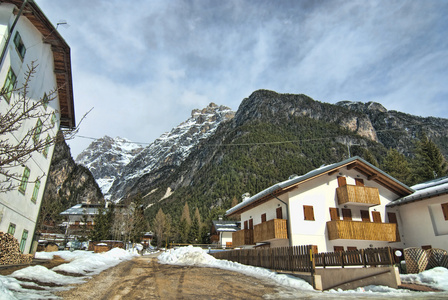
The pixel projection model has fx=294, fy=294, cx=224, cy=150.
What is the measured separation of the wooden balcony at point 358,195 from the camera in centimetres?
2444

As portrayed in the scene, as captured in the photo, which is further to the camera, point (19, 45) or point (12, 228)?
point (12, 228)

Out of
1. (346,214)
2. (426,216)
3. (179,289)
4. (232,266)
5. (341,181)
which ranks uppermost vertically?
(341,181)

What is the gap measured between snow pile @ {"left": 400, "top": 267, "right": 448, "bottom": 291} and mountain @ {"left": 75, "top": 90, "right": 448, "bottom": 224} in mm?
80724

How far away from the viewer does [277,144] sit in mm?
128750

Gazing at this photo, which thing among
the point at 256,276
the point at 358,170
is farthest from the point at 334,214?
the point at 256,276

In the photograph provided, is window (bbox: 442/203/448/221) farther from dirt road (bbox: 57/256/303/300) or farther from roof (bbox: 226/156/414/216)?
dirt road (bbox: 57/256/303/300)

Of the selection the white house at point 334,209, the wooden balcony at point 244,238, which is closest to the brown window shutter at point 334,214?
the white house at point 334,209

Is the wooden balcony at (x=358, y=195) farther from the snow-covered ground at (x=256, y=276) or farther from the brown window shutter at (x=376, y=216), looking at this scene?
the snow-covered ground at (x=256, y=276)

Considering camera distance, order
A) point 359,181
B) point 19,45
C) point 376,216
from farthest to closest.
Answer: point 359,181, point 376,216, point 19,45

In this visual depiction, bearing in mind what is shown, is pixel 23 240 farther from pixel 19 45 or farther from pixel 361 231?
pixel 361 231

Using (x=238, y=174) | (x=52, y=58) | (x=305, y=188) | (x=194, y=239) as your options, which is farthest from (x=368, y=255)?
(x=238, y=174)

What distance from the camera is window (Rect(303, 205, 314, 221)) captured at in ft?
78.9

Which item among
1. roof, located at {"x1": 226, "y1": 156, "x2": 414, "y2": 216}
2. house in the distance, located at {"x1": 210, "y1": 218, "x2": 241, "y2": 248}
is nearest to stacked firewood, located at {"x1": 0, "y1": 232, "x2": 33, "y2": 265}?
roof, located at {"x1": 226, "y1": 156, "x2": 414, "y2": 216}

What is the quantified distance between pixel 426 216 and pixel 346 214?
5.85 metres
